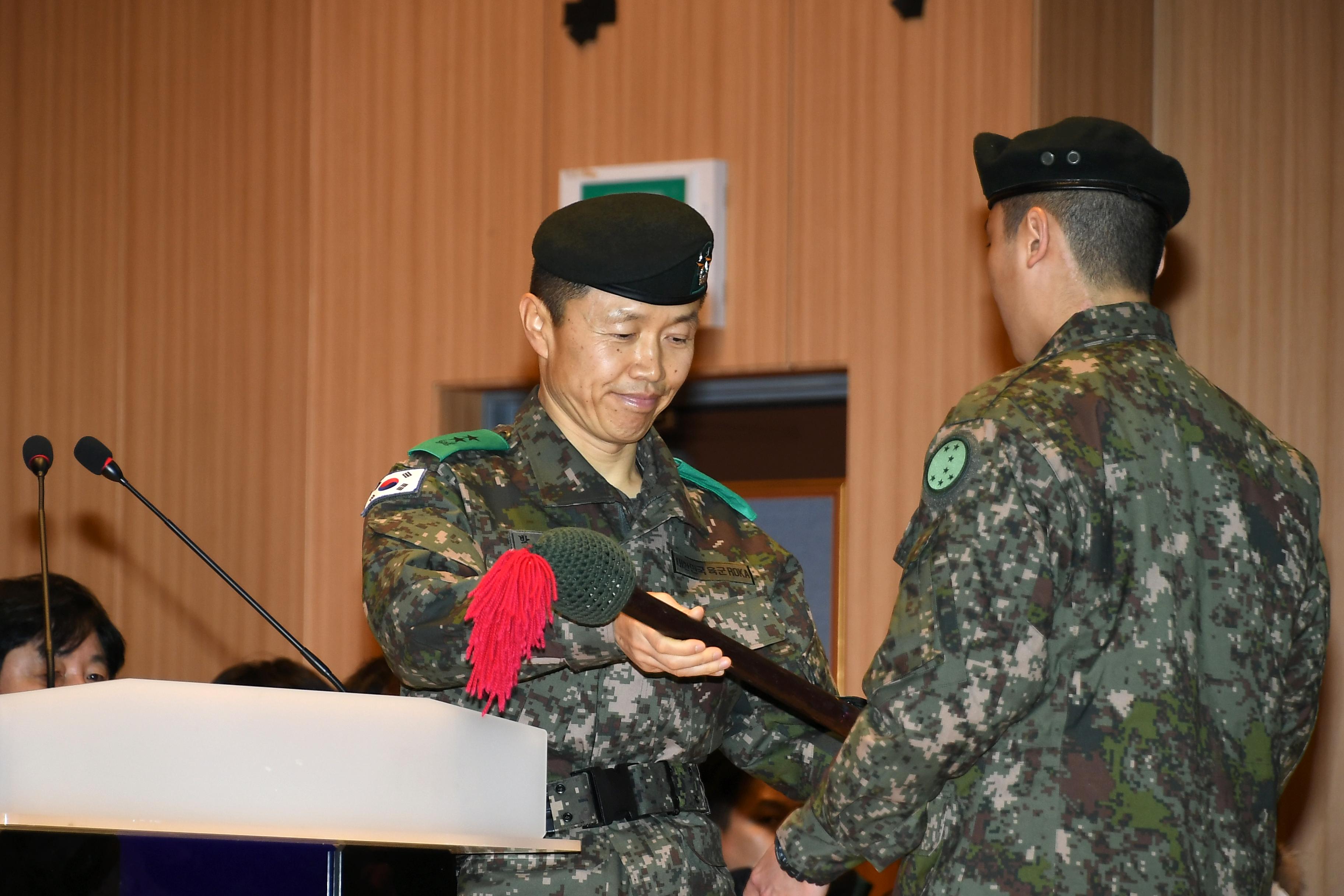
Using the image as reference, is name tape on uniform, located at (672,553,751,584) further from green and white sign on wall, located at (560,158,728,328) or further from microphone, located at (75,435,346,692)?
green and white sign on wall, located at (560,158,728,328)

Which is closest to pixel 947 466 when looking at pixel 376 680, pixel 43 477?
pixel 43 477

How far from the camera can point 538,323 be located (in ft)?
7.20

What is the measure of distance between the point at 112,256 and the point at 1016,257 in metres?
3.64

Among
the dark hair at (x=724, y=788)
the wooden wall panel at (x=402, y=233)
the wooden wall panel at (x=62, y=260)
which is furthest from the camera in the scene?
the wooden wall panel at (x=62, y=260)

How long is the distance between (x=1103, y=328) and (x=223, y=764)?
1.13m

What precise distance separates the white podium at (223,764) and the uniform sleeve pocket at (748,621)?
1.90 feet

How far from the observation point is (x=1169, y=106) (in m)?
4.26

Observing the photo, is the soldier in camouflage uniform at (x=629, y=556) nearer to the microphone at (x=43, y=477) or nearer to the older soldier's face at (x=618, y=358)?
the older soldier's face at (x=618, y=358)

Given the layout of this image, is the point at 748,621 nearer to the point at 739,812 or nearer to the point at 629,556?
the point at 629,556

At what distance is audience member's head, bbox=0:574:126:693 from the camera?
10.3ft

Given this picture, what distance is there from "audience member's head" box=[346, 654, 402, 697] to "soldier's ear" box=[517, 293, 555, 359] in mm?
1327

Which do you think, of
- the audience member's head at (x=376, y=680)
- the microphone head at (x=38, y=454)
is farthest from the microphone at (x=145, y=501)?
the audience member's head at (x=376, y=680)

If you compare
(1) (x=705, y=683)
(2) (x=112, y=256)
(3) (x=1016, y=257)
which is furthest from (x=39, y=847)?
(2) (x=112, y=256)

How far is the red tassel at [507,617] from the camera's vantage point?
5.32ft
